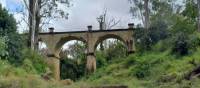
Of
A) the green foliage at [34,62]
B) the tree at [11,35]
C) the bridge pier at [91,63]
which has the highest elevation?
the tree at [11,35]

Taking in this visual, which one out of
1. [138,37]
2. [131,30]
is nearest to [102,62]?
[131,30]

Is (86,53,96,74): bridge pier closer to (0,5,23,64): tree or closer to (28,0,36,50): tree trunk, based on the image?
(28,0,36,50): tree trunk

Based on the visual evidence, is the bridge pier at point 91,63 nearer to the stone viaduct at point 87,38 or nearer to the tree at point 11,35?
the stone viaduct at point 87,38

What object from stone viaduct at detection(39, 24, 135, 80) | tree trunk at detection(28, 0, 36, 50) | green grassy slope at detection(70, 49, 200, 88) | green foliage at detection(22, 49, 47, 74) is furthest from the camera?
stone viaduct at detection(39, 24, 135, 80)

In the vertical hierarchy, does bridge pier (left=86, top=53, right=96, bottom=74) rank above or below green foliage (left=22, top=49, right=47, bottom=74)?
below

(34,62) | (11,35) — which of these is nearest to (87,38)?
(34,62)

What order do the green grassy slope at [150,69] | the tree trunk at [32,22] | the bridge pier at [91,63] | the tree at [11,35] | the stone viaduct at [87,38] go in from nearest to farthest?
the green grassy slope at [150,69] < the tree at [11,35] < the tree trunk at [32,22] < the bridge pier at [91,63] < the stone viaduct at [87,38]

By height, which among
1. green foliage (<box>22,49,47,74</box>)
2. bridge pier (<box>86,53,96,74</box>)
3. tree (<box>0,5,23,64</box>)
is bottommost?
bridge pier (<box>86,53,96,74</box>)

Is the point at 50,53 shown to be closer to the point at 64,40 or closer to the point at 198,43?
the point at 64,40

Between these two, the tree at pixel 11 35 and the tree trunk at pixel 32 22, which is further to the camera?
the tree trunk at pixel 32 22

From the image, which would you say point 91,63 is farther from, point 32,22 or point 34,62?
point 34,62

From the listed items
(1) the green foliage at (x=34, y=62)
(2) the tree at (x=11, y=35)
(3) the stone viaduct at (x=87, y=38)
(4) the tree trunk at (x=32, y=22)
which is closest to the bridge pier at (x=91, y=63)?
(3) the stone viaduct at (x=87, y=38)

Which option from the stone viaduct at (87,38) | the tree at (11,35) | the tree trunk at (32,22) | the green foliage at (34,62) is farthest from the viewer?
the stone viaduct at (87,38)

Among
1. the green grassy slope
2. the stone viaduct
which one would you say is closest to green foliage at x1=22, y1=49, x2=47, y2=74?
the green grassy slope
